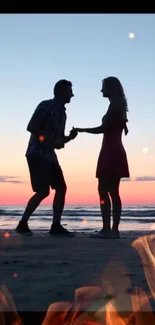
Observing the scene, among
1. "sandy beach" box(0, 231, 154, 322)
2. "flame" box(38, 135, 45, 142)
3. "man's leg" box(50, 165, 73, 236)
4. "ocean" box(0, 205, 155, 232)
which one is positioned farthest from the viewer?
"ocean" box(0, 205, 155, 232)

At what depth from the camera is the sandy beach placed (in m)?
2.29

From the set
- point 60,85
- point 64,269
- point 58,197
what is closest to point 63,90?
point 60,85

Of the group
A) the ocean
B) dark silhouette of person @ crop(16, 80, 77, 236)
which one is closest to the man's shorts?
dark silhouette of person @ crop(16, 80, 77, 236)

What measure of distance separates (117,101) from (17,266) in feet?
10.2

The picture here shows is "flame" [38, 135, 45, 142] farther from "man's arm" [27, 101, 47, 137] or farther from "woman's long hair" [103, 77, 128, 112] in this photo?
"woman's long hair" [103, 77, 128, 112]

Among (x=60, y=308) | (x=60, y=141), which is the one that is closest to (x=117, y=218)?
(x=60, y=141)

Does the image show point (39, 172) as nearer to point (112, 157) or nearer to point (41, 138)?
point (41, 138)

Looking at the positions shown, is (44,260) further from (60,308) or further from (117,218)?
(117,218)

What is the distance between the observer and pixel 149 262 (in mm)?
3682

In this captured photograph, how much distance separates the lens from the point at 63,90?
6.19 m

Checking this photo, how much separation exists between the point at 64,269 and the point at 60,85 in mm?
3427

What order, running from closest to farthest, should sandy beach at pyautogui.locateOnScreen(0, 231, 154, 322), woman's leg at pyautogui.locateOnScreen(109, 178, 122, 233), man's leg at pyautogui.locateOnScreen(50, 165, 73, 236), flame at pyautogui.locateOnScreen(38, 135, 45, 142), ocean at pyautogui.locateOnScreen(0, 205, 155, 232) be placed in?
sandy beach at pyautogui.locateOnScreen(0, 231, 154, 322) < woman's leg at pyautogui.locateOnScreen(109, 178, 122, 233) < flame at pyautogui.locateOnScreen(38, 135, 45, 142) < man's leg at pyautogui.locateOnScreen(50, 165, 73, 236) < ocean at pyautogui.locateOnScreen(0, 205, 155, 232)

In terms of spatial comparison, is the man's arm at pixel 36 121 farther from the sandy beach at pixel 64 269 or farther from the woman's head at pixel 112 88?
the sandy beach at pixel 64 269

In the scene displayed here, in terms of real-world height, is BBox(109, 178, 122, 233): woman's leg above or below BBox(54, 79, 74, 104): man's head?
below
